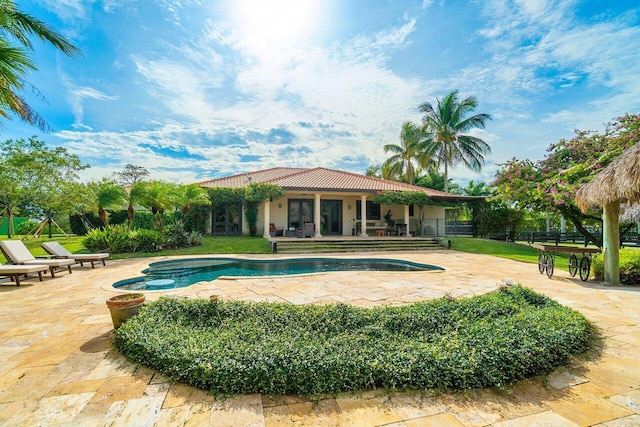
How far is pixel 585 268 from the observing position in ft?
27.0

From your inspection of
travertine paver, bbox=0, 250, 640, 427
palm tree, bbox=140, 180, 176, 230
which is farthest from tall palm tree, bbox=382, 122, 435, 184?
travertine paver, bbox=0, 250, 640, 427

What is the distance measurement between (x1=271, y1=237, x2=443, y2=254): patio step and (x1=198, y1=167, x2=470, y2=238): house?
6.25ft

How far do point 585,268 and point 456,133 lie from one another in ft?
66.7

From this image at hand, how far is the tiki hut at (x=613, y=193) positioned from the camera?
6394mm

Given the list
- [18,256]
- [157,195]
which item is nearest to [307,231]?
[157,195]

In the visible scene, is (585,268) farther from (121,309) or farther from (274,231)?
(274,231)

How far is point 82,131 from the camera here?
Result: 20219 mm

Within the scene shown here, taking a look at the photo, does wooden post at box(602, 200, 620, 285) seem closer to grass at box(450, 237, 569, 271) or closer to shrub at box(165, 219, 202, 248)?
grass at box(450, 237, 569, 271)

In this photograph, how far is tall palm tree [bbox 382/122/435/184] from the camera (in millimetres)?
26734

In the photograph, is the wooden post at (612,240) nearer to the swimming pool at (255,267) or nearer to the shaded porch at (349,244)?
the swimming pool at (255,267)

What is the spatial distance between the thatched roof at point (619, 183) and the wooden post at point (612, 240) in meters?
0.47

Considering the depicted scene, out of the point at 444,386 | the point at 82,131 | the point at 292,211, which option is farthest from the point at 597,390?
the point at 82,131

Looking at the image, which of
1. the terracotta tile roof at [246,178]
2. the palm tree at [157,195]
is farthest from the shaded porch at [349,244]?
the palm tree at [157,195]

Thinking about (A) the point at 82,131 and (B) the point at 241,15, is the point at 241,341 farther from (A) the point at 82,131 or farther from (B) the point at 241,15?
(A) the point at 82,131
